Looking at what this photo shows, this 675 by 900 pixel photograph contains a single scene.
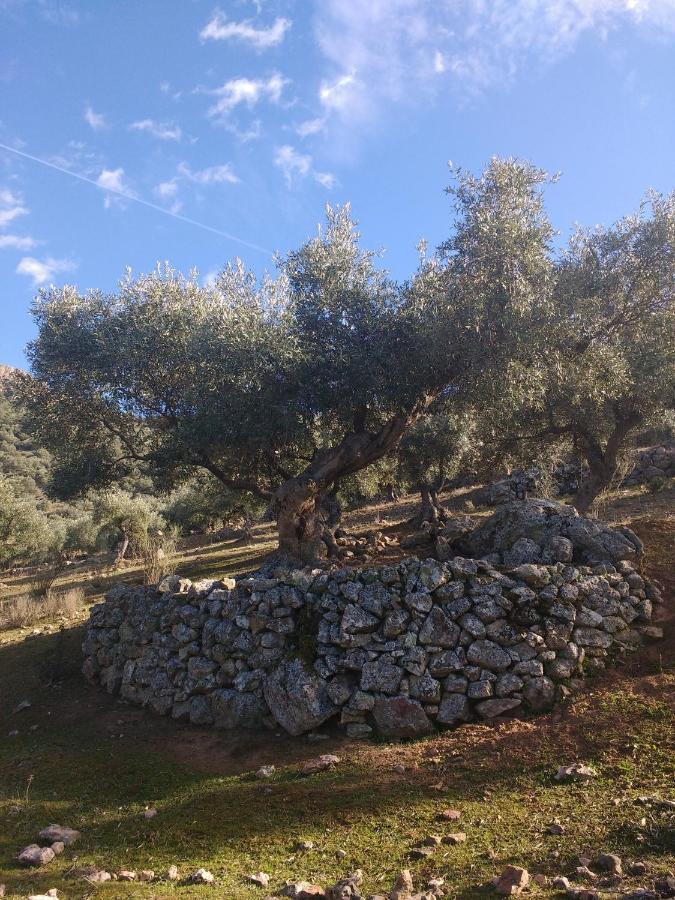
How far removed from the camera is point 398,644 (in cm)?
847

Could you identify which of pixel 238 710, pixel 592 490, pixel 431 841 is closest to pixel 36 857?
pixel 238 710

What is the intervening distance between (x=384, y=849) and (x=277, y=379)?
9389mm

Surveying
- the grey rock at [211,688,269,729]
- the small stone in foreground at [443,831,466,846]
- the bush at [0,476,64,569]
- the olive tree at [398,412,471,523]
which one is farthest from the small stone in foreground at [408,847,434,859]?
the bush at [0,476,64,569]

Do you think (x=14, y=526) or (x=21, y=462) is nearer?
(x=14, y=526)

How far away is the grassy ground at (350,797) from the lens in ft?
16.2

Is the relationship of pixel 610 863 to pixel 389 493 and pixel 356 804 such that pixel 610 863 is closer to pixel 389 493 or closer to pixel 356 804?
pixel 356 804

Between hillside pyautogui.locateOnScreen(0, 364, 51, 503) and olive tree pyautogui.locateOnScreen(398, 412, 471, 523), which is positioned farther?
hillside pyautogui.locateOnScreen(0, 364, 51, 503)

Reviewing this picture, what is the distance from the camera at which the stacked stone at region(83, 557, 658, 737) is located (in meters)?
8.08

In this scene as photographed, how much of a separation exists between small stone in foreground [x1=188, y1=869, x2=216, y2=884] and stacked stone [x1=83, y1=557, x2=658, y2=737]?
3292 millimetres

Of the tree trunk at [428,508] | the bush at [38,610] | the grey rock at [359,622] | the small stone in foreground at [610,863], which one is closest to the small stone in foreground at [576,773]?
the small stone in foreground at [610,863]

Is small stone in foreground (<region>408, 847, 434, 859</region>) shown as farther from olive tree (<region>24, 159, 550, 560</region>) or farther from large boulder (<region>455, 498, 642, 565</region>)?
olive tree (<region>24, 159, 550, 560</region>)

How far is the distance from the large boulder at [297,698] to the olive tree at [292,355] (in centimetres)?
509

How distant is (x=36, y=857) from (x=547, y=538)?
861 cm

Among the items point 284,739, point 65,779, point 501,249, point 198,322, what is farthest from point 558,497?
point 65,779
